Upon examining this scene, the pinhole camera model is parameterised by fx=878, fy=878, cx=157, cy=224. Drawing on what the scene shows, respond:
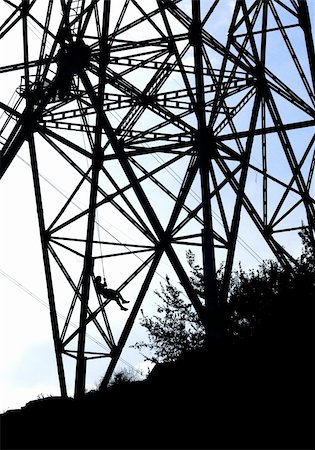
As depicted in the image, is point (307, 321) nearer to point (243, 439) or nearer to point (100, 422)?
point (243, 439)

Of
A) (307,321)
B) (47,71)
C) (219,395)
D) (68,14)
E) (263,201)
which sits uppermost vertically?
(68,14)

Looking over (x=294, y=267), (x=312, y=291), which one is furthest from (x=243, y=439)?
(x=294, y=267)

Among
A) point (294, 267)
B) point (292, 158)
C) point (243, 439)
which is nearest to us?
point (243, 439)

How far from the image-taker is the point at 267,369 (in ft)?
44.5

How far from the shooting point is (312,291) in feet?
49.7

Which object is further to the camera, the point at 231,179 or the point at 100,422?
the point at 231,179

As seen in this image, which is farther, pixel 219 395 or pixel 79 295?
pixel 79 295

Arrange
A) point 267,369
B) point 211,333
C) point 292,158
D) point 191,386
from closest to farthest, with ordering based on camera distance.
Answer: point 267,369 → point 191,386 → point 211,333 → point 292,158

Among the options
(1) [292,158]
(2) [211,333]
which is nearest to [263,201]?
(1) [292,158]

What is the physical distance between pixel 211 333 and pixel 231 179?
13.4ft

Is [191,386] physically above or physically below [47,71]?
below

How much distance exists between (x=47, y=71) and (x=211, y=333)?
6.94m

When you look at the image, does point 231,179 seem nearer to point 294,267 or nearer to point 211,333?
point 294,267

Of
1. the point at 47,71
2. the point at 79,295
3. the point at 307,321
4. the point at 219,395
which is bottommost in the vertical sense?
the point at 219,395
